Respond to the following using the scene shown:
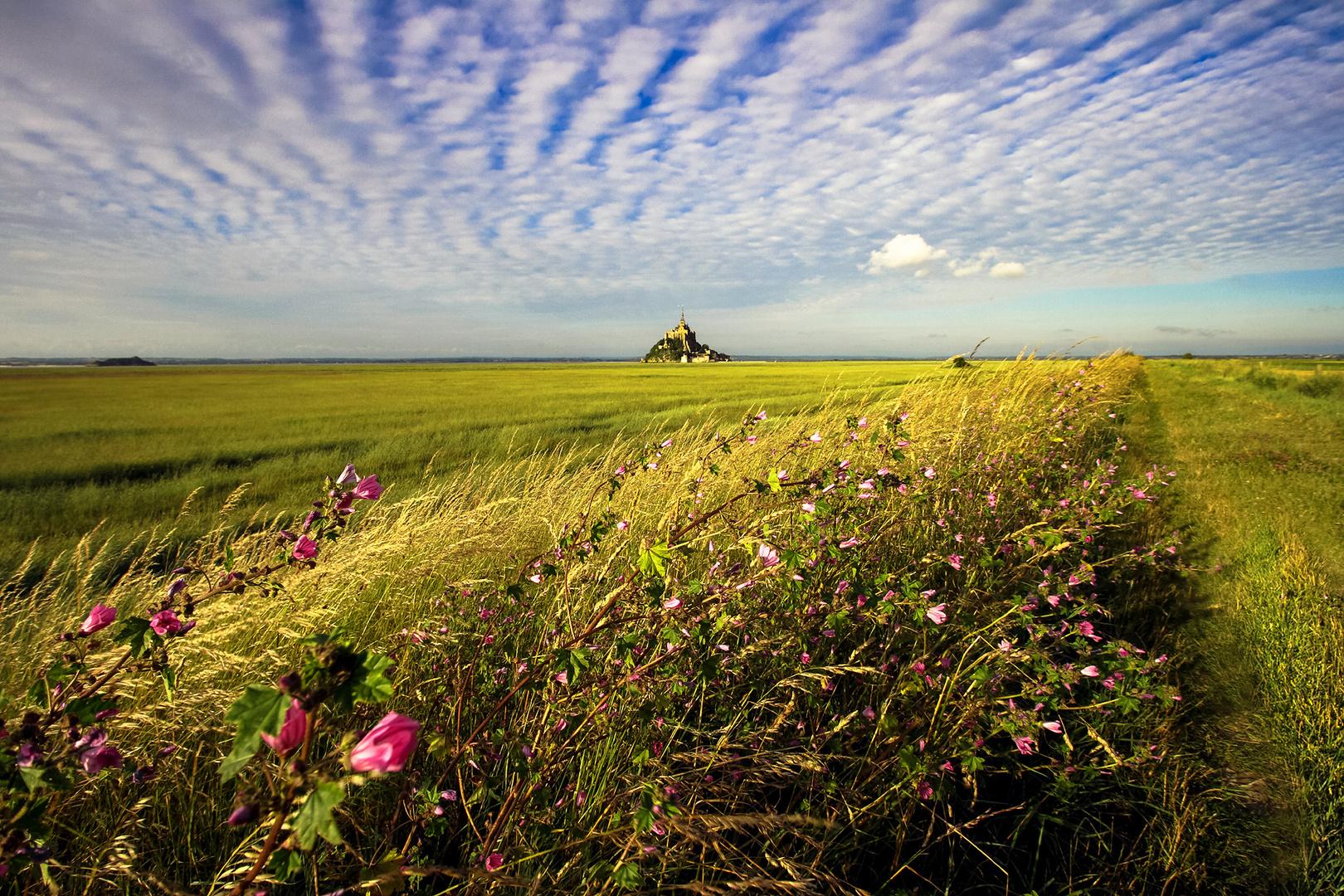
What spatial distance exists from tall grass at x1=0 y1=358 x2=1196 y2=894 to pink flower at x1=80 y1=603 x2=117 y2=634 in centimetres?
52

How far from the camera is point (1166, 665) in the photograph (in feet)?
10.4

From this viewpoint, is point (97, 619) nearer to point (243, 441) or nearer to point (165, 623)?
point (165, 623)

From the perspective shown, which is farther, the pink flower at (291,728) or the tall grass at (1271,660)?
the tall grass at (1271,660)

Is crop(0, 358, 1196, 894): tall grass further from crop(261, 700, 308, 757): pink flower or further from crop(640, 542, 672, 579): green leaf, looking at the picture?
crop(261, 700, 308, 757): pink flower

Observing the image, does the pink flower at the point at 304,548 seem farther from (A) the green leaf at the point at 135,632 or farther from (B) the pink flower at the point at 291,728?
(B) the pink flower at the point at 291,728

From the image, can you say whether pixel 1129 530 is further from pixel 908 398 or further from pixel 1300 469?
pixel 1300 469

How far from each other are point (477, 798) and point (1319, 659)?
448 centimetres

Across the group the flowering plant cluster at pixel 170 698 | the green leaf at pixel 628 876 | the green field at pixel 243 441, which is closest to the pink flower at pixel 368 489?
the flowering plant cluster at pixel 170 698

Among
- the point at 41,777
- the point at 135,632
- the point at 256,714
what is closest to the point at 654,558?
the point at 256,714

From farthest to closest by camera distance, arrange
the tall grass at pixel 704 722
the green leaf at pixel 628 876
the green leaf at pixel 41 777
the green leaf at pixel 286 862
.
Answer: the tall grass at pixel 704 722 → the green leaf at pixel 628 876 → the green leaf at pixel 41 777 → the green leaf at pixel 286 862

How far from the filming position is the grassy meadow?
161 cm

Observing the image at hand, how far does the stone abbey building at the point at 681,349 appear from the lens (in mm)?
130250

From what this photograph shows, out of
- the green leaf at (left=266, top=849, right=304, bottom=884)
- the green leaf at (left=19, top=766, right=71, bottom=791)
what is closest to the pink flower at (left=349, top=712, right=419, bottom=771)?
the green leaf at (left=266, top=849, right=304, bottom=884)

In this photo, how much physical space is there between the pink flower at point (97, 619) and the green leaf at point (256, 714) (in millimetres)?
735
